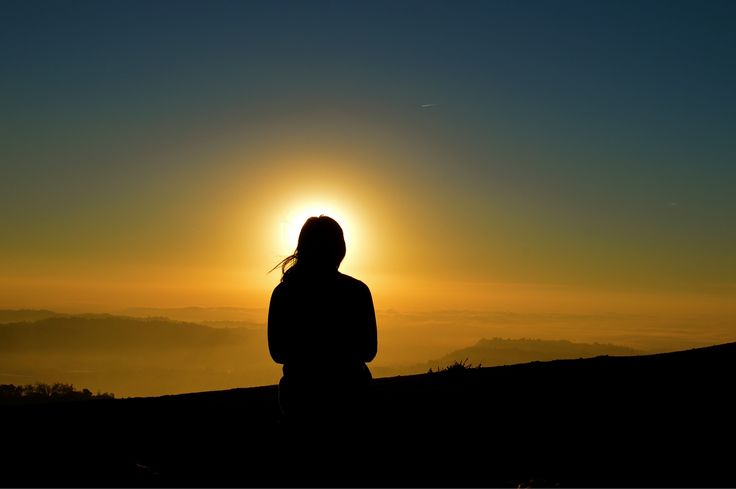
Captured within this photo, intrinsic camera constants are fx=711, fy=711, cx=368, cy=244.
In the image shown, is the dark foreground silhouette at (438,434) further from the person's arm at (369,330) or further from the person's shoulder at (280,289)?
the person's shoulder at (280,289)

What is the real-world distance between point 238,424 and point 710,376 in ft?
18.3

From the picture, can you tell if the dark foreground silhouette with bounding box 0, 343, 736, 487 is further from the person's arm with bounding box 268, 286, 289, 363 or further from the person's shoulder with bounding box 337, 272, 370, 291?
the person's shoulder with bounding box 337, 272, 370, 291

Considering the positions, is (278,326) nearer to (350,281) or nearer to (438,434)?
(350,281)

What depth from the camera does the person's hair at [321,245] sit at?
5086 mm

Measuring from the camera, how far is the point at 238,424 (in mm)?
8156

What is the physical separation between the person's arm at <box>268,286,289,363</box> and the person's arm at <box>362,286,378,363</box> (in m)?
0.60

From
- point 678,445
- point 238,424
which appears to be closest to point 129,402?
point 238,424

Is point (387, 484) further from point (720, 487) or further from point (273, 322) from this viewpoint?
point (720, 487)

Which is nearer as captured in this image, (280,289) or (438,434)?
(280,289)

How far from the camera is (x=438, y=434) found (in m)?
7.29

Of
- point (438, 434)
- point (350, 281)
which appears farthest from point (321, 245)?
point (438, 434)

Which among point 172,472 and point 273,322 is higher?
point 273,322

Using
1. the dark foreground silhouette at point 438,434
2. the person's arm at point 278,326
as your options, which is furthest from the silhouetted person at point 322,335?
the dark foreground silhouette at point 438,434

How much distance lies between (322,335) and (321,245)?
0.68 meters
